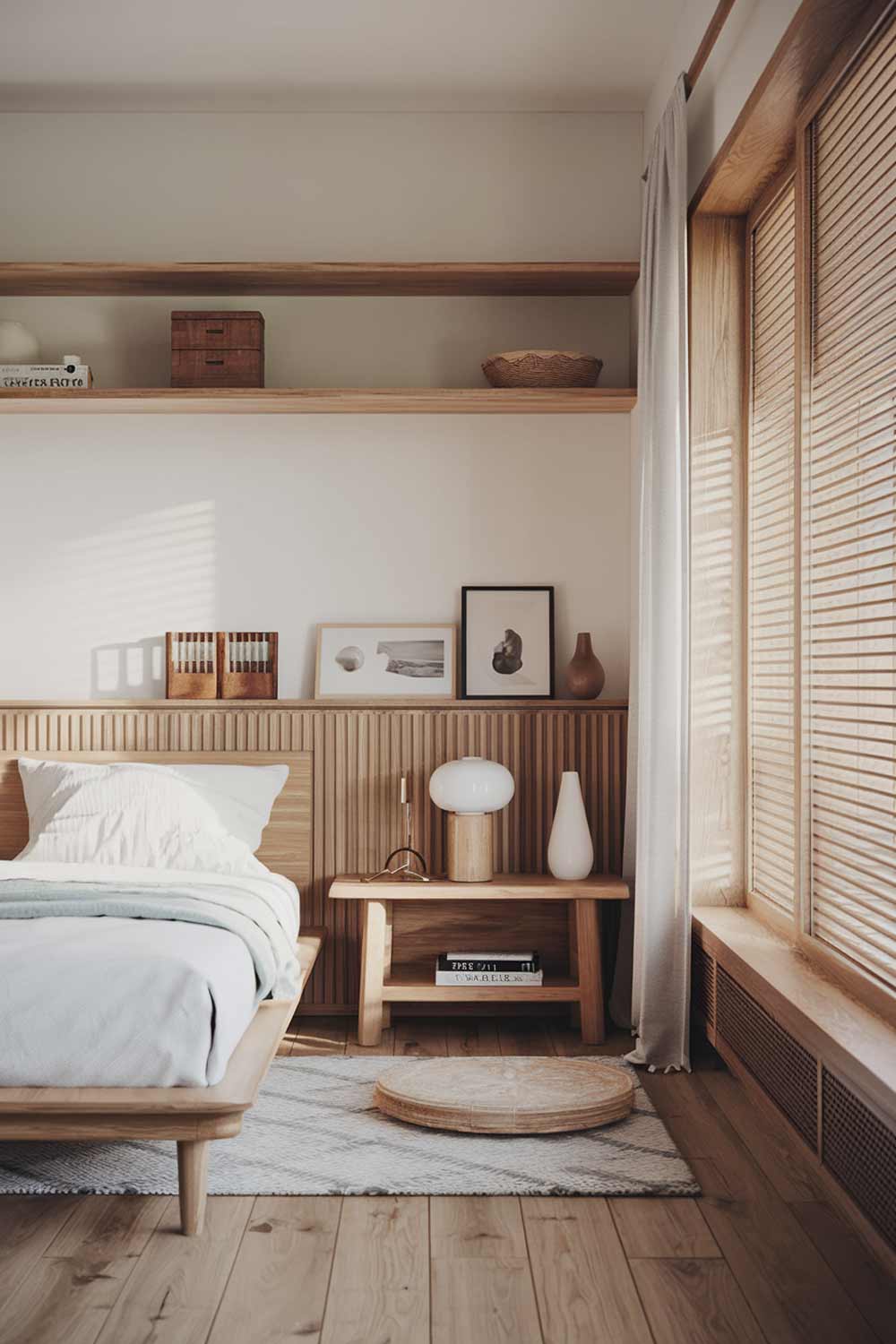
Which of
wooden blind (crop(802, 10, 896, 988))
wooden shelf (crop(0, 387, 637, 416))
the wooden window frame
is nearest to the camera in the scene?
wooden blind (crop(802, 10, 896, 988))

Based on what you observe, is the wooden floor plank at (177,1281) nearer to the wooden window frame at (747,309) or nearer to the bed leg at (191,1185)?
the bed leg at (191,1185)

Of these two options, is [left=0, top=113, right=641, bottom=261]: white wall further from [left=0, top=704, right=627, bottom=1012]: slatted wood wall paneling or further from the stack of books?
the stack of books

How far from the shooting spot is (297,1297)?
80.0 inches

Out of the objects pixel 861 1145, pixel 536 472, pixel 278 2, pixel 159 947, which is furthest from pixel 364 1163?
pixel 278 2

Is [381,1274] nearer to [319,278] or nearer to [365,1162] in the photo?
[365,1162]

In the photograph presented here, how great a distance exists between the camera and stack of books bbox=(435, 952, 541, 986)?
351 centimetres

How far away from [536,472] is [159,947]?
7.30 ft

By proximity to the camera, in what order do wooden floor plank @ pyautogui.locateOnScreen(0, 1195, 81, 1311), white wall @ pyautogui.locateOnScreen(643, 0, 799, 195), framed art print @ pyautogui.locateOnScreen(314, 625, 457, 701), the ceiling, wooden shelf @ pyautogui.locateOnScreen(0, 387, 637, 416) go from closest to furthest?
wooden floor plank @ pyautogui.locateOnScreen(0, 1195, 81, 1311)
white wall @ pyautogui.locateOnScreen(643, 0, 799, 195)
the ceiling
wooden shelf @ pyautogui.locateOnScreen(0, 387, 637, 416)
framed art print @ pyautogui.locateOnScreen(314, 625, 457, 701)

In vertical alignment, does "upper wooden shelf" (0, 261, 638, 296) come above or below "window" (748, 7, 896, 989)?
above

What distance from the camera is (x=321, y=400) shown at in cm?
376

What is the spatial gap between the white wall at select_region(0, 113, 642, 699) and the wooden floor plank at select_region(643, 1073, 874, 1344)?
5.41 feet

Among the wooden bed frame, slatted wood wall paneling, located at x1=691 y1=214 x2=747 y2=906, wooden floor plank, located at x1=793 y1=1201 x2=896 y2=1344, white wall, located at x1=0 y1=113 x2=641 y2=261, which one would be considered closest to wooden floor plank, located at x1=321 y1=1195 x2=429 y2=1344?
the wooden bed frame

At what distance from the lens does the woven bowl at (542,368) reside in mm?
3750

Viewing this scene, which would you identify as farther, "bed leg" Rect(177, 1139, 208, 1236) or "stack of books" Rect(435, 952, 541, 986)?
"stack of books" Rect(435, 952, 541, 986)
